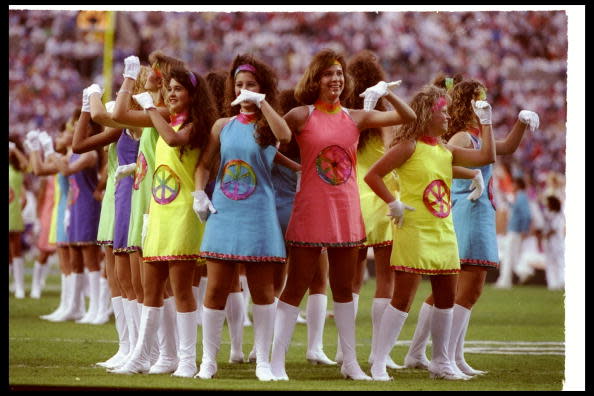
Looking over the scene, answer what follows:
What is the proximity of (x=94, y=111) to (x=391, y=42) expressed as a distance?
54.2 feet

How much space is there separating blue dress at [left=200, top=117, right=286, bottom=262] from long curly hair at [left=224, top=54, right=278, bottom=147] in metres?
0.05

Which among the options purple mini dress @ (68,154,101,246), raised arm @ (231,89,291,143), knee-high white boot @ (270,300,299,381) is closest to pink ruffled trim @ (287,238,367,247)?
knee-high white boot @ (270,300,299,381)

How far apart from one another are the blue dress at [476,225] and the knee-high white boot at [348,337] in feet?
3.32

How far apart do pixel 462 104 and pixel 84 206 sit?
428 centimetres

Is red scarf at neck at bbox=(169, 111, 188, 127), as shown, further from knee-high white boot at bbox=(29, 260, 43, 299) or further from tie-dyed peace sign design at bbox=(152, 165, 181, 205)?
knee-high white boot at bbox=(29, 260, 43, 299)

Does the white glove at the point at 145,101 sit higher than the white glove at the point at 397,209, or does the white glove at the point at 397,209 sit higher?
the white glove at the point at 145,101

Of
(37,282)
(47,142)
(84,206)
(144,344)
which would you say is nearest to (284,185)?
(144,344)

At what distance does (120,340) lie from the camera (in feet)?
26.1

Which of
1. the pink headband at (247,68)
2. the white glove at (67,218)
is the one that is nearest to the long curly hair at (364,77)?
the pink headband at (247,68)

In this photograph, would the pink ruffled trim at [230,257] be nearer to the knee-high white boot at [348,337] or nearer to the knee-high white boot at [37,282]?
the knee-high white boot at [348,337]

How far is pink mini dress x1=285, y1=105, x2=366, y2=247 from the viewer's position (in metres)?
6.83

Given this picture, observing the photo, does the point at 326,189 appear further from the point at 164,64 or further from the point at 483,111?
the point at 164,64

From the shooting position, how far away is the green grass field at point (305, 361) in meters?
6.65

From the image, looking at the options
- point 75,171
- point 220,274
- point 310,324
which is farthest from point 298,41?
point 220,274
